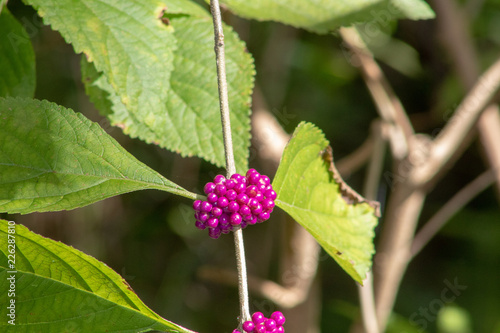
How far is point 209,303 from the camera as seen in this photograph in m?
2.59

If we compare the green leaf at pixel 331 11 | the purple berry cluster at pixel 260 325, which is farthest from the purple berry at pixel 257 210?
the green leaf at pixel 331 11

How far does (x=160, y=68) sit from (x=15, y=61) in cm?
27

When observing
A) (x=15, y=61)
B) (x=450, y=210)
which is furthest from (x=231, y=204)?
(x=450, y=210)

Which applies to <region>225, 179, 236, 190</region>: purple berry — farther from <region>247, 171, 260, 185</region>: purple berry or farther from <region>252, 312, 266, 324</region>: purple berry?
<region>252, 312, 266, 324</region>: purple berry

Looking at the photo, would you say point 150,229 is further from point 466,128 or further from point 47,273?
point 47,273

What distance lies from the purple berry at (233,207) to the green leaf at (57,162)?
0.06 m

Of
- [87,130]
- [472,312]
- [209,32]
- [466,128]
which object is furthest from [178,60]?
[472,312]

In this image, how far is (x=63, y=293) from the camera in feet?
2.34

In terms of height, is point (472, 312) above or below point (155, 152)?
below

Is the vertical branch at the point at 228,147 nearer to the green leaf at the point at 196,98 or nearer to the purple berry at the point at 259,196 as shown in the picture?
the purple berry at the point at 259,196

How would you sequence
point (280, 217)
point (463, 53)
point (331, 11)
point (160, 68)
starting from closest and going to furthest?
point (160, 68), point (331, 11), point (463, 53), point (280, 217)

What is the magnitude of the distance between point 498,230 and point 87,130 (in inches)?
79.3

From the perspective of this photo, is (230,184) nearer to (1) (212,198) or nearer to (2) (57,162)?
(1) (212,198)

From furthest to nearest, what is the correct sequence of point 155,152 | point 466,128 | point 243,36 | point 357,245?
point 155,152 < point 243,36 < point 466,128 < point 357,245
